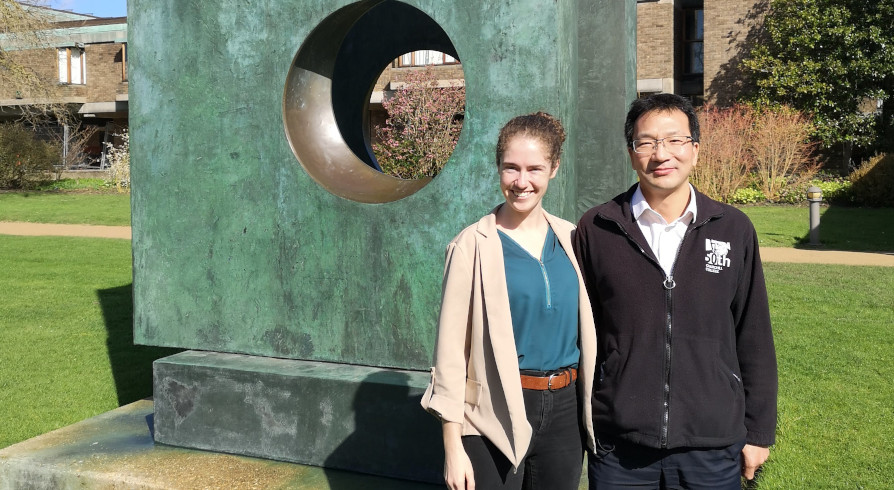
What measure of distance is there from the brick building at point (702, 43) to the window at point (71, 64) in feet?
72.7

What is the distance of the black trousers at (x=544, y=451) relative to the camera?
2.61 metres

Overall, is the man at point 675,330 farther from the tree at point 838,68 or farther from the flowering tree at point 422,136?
the tree at point 838,68

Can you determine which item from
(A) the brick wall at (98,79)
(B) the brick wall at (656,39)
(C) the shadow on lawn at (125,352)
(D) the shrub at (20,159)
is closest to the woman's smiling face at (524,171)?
(C) the shadow on lawn at (125,352)

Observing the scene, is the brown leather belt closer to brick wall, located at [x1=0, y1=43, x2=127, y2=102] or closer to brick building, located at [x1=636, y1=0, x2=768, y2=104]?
brick building, located at [x1=636, y1=0, x2=768, y2=104]

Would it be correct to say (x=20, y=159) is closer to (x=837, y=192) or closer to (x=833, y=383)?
(x=837, y=192)

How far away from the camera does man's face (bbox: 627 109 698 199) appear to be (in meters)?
2.50

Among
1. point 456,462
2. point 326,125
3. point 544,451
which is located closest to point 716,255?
point 544,451

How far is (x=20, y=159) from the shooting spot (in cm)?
2608

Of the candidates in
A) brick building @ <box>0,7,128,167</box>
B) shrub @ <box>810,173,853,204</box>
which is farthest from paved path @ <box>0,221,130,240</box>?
brick building @ <box>0,7,128,167</box>

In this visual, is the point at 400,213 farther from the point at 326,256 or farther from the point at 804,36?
the point at 804,36

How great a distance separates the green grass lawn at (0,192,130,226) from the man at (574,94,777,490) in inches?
653

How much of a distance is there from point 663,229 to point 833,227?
1406 cm

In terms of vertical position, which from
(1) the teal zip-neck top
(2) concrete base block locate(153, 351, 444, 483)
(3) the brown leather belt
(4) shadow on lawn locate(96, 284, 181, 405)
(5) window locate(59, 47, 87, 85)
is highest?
(5) window locate(59, 47, 87, 85)

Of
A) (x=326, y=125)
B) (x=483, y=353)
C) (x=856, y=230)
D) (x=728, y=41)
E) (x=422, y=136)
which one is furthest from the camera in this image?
(x=728, y=41)
